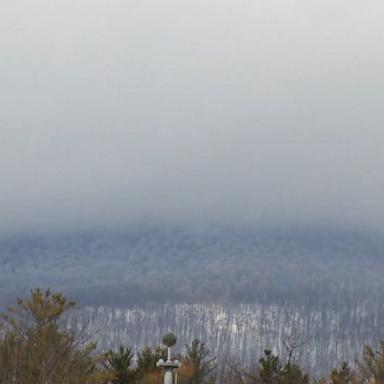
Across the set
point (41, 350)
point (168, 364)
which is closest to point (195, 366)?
point (41, 350)

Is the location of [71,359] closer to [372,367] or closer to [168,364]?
[168,364]

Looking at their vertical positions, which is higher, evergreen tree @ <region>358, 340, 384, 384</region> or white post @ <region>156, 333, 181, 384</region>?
evergreen tree @ <region>358, 340, 384, 384</region>

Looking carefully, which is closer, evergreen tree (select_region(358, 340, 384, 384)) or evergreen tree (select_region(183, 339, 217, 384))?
evergreen tree (select_region(358, 340, 384, 384))

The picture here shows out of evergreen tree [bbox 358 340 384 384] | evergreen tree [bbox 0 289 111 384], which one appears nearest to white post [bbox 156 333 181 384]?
evergreen tree [bbox 0 289 111 384]

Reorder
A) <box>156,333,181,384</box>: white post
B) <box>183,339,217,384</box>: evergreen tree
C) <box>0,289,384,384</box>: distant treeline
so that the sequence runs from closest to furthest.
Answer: <box>156,333,181,384</box>: white post, <box>0,289,384,384</box>: distant treeline, <box>183,339,217,384</box>: evergreen tree

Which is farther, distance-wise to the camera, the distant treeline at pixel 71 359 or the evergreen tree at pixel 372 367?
the evergreen tree at pixel 372 367

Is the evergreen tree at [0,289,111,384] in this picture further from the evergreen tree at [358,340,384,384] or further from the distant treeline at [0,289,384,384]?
the evergreen tree at [358,340,384,384]

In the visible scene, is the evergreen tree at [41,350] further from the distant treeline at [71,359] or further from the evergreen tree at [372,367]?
the evergreen tree at [372,367]

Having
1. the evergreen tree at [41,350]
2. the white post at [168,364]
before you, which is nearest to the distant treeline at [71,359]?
the evergreen tree at [41,350]

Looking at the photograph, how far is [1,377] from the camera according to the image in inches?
774

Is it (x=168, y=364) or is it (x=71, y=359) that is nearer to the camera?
(x=168, y=364)

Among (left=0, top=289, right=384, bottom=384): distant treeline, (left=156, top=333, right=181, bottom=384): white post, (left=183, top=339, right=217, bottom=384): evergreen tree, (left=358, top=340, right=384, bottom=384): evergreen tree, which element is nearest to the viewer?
(left=156, top=333, right=181, bottom=384): white post

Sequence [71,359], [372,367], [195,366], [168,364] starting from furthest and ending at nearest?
[195,366] < [372,367] < [71,359] < [168,364]

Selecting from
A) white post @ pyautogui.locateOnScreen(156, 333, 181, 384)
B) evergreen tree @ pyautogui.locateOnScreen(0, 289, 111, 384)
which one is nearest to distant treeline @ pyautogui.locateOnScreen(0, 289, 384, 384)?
evergreen tree @ pyautogui.locateOnScreen(0, 289, 111, 384)
